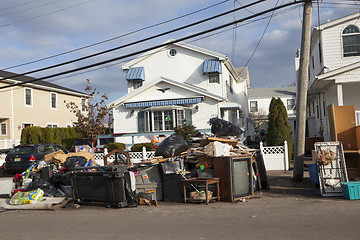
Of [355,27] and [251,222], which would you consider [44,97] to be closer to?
[355,27]

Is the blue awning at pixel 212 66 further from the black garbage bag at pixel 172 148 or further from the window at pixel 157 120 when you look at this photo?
the black garbage bag at pixel 172 148

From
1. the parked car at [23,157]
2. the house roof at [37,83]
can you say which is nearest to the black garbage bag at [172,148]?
the parked car at [23,157]

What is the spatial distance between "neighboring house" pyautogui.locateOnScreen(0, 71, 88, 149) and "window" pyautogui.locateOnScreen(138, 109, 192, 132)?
9.01 meters

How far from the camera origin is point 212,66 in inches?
1005

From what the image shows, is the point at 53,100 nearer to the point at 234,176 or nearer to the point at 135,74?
the point at 135,74

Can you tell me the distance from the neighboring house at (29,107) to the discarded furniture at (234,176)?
18876mm

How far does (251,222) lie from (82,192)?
484 centimetres

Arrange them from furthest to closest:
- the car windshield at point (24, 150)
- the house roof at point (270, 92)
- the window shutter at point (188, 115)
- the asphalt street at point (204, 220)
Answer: the house roof at point (270, 92)
the window shutter at point (188, 115)
the car windshield at point (24, 150)
the asphalt street at point (204, 220)

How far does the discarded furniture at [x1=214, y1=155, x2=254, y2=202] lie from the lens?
9.31 m

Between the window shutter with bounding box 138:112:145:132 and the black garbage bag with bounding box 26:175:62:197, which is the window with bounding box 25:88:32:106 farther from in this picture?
the black garbage bag with bounding box 26:175:62:197

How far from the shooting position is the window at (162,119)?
23.6 meters

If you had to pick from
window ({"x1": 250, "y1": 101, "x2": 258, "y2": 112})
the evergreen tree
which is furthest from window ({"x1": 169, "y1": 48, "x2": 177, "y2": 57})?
window ({"x1": 250, "y1": 101, "x2": 258, "y2": 112})

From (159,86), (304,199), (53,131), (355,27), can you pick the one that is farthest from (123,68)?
(304,199)

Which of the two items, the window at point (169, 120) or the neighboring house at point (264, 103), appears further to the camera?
the neighboring house at point (264, 103)
